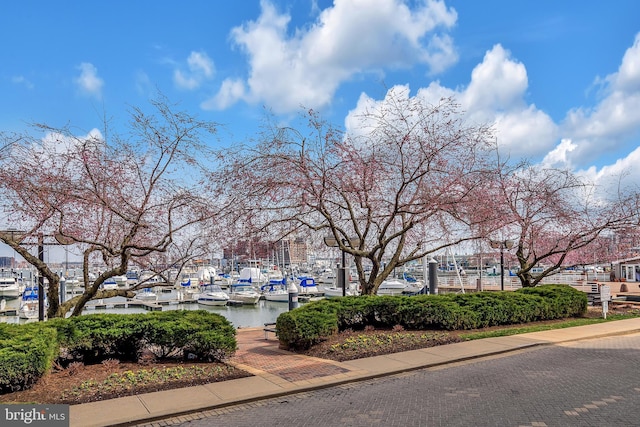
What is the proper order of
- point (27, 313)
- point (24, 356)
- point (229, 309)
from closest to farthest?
point (24, 356), point (27, 313), point (229, 309)

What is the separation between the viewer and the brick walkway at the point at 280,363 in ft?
33.3

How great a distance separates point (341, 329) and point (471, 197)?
5.82 meters

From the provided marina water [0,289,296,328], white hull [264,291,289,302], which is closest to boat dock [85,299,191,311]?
marina water [0,289,296,328]

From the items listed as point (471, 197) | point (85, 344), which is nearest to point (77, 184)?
point (85, 344)

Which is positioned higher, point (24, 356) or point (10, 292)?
point (24, 356)

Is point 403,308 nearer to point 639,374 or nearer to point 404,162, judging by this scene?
point 404,162

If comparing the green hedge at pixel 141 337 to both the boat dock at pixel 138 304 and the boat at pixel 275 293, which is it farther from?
the boat at pixel 275 293

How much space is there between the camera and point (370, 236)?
17734 millimetres

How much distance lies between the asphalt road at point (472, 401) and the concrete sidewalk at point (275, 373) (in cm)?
26

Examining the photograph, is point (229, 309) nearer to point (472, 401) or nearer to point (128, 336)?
point (128, 336)

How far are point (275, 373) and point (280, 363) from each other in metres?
1.11

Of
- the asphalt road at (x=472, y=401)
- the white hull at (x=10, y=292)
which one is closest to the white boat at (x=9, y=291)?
the white hull at (x=10, y=292)

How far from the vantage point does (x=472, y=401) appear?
802cm

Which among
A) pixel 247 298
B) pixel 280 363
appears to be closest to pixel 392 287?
pixel 247 298
